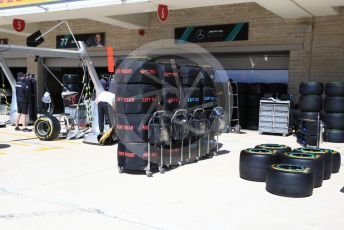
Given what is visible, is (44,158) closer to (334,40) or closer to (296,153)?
(296,153)

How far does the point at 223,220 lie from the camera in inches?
184

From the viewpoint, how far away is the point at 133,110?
6867mm

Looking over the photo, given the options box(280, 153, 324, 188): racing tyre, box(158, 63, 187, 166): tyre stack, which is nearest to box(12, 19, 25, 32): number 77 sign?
box(158, 63, 187, 166): tyre stack

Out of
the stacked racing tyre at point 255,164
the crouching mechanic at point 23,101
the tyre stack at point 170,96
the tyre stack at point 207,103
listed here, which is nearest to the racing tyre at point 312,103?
the tyre stack at point 207,103

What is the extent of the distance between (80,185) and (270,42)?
9.67 m

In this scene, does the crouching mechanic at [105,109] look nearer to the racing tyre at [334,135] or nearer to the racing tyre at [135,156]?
the racing tyre at [135,156]

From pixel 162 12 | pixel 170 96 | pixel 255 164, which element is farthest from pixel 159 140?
pixel 162 12

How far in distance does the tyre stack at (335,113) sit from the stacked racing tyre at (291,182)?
628cm

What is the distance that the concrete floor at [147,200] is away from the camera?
15.0ft

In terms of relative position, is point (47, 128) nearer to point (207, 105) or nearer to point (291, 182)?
point (207, 105)

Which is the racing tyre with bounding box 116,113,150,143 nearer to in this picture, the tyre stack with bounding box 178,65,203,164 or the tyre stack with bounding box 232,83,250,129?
the tyre stack with bounding box 178,65,203,164

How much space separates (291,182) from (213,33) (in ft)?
33.2

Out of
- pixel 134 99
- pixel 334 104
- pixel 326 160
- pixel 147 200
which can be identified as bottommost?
pixel 147 200

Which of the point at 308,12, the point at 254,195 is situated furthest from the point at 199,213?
the point at 308,12
